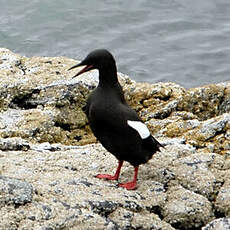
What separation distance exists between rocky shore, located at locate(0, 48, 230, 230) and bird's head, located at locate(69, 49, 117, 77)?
118 cm

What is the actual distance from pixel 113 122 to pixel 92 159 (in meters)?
0.85

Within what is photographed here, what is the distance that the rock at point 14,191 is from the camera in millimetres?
5449

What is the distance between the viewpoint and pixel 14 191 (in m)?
5.54

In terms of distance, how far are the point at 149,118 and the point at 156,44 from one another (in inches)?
440

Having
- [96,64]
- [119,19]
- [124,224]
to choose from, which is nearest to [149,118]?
[96,64]

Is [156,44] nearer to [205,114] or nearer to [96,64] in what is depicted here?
[205,114]

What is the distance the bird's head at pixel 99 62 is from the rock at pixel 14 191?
159 cm

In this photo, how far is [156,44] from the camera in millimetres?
19516

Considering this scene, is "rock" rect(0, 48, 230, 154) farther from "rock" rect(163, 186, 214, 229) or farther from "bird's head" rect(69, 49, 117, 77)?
"bird's head" rect(69, 49, 117, 77)

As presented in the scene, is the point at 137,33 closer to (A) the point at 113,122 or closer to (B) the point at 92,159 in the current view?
(B) the point at 92,159

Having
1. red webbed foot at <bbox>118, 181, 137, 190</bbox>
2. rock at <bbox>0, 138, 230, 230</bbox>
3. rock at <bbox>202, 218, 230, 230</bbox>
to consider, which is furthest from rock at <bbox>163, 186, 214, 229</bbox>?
rock at <bbox>202, 218, 230, 230</bbox>

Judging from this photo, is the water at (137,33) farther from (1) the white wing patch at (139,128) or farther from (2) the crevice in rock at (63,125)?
(1) the white wing patch at (139,128)

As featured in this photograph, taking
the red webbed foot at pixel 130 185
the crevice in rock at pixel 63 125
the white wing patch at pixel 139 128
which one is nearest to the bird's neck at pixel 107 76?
the white wing patch at pixel 139 128

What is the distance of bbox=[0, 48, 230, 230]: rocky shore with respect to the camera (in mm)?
5574
